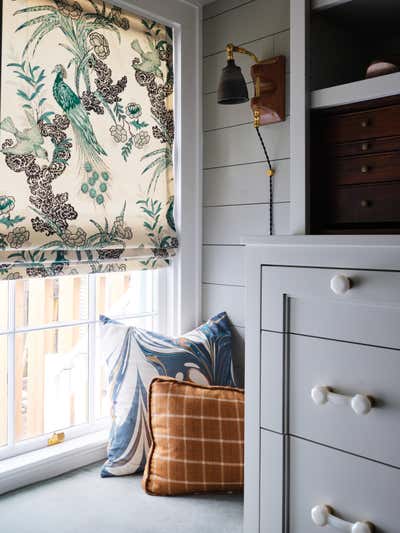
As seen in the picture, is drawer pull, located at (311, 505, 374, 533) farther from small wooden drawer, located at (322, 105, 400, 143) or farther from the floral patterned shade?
the floral patterned shade

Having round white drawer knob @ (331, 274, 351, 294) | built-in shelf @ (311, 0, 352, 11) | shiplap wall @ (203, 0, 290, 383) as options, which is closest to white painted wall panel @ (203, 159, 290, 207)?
shiplap wall @ (203, 0, 290, 383)

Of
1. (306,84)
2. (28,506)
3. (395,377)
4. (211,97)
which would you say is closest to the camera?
(395,377)

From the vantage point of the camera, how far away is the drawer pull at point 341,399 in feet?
3.88

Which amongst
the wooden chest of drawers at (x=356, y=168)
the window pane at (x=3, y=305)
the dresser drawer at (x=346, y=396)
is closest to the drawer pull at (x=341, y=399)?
the dresser drawer at (x=346, y=396)

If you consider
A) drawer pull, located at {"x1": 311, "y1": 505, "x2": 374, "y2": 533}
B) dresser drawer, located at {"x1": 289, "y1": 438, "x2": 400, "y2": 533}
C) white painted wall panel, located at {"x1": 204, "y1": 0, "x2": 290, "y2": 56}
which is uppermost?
white painted wall panel, located at {"x1": 204, "y1": 0, "x2": 290, "y2": 56}

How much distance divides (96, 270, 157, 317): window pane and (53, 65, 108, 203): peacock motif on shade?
Answer: 0.44 m

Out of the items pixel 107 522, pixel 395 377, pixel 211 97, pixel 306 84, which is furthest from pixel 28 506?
pixel 211 97

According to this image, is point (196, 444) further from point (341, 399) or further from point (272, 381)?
point (341, 399)

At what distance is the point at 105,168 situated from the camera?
1991 millimetres

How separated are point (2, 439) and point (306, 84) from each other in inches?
60.8

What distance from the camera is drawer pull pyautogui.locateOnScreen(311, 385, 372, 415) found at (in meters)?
1.18

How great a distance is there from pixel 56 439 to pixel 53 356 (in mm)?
303

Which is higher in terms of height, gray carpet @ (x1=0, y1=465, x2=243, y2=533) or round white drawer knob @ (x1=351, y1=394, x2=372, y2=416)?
round white drawer knob @ (x1=351, y1=394, x2=372, y2=416)

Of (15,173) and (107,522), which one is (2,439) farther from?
(15,173)
